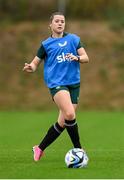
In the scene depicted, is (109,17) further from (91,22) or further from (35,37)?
(35,37)

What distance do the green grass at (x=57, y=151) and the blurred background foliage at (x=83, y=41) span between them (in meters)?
10.6

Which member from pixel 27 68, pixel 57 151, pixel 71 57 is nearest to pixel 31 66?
pixel 27 68

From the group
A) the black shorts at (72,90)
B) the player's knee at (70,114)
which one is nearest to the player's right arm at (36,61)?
the black shorts at (72,90)

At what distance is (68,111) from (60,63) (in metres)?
0.85

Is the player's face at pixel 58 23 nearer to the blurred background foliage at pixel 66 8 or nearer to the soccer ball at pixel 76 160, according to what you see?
the soccer ball at pixel 76 160

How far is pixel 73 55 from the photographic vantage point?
12.1 metres

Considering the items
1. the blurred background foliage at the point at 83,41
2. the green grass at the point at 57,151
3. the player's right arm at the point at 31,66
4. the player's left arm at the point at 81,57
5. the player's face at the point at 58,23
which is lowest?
the blurred background foliage at the point at 83,41

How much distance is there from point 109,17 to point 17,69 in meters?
8.01

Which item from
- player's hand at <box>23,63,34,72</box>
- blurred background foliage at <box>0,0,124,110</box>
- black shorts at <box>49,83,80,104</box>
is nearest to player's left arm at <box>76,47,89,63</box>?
black shorts at <box>49,83,80,104</box>

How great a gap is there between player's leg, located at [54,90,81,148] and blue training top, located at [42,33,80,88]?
25 cm

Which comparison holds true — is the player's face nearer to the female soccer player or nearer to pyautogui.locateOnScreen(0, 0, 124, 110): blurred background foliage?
the female soccer player

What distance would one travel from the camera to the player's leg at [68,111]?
11.8 m

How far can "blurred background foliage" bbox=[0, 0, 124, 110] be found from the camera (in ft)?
122

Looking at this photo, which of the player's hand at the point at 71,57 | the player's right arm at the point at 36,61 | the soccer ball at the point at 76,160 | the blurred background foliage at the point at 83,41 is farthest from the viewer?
the blurred background foliage at the point at 83,41
